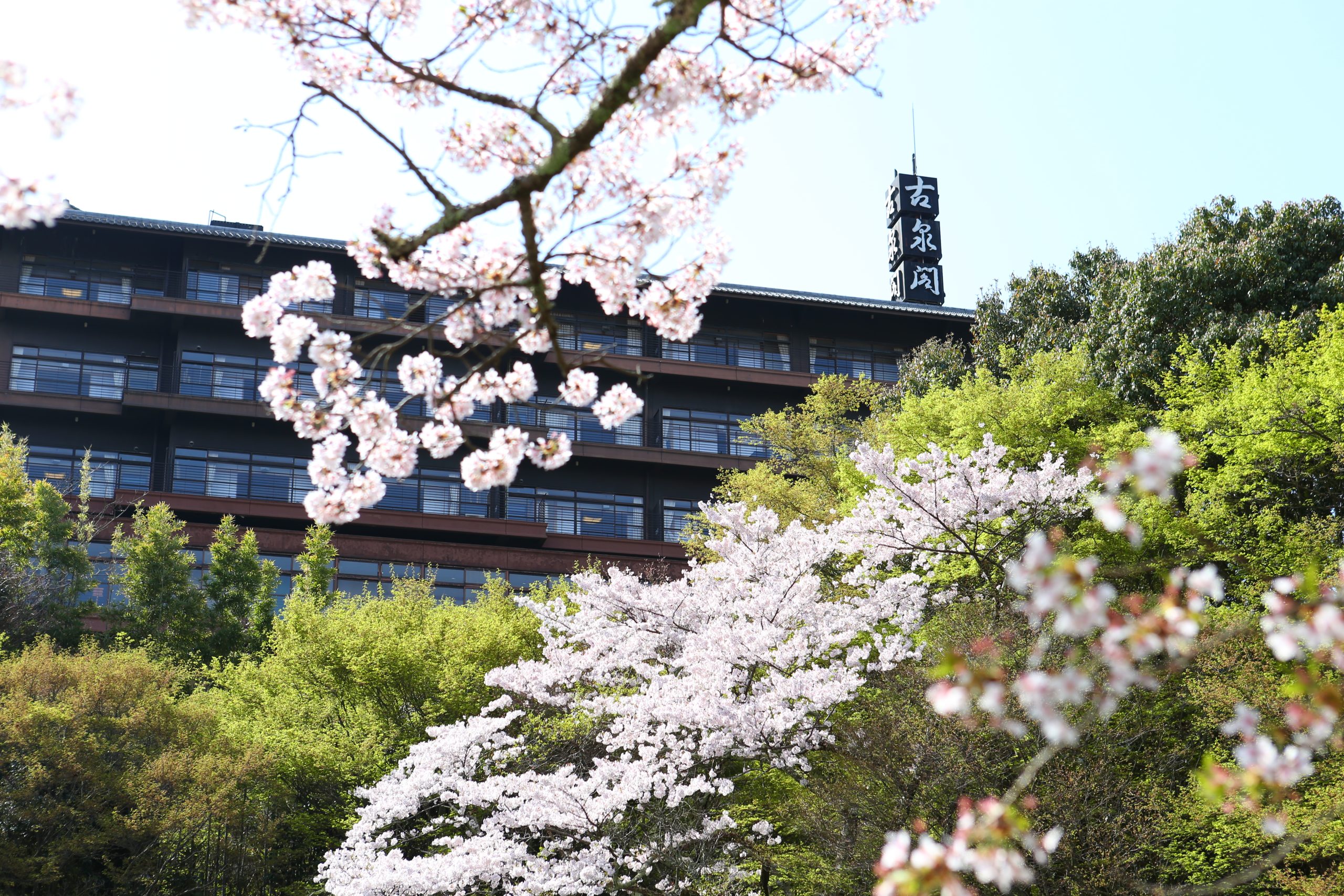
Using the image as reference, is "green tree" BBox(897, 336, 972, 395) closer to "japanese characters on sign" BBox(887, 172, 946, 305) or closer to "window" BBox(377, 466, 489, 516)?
"japanese characters on sign" BBox(887, 172, 946, 305)

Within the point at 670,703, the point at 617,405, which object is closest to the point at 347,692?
the point at 670,703

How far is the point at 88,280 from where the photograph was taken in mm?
37812

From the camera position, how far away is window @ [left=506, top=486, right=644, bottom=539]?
38188 mm

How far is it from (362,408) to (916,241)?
39.2 meters

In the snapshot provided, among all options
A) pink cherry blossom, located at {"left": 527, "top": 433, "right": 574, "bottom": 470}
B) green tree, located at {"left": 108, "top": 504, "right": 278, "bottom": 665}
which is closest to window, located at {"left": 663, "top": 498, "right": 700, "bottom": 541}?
green tree, located at {"left": 108, "top": 504, "right": 278, "bottom": 665}

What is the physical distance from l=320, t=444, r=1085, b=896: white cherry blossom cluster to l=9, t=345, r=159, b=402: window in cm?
2270

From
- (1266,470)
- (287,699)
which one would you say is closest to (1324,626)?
(1266,470)

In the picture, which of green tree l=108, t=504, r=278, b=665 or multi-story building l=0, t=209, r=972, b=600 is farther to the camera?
multi-story building l=0, t=209, r=972, b=600

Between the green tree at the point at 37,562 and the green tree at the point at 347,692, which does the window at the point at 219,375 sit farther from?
the green tree at the point at 347,692

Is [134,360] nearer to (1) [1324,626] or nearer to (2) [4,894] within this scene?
(2) [4,894]

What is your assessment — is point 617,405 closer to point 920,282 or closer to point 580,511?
point 580,511

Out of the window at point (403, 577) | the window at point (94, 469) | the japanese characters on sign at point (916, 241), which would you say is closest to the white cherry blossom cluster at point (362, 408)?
the window at point (403, 577)

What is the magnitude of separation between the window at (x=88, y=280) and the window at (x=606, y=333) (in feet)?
41.8

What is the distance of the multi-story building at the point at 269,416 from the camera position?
35.2 metres
